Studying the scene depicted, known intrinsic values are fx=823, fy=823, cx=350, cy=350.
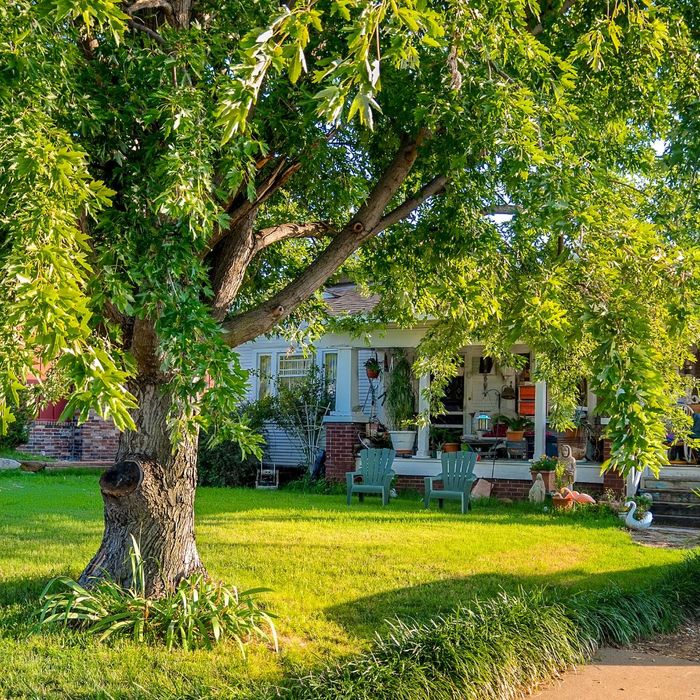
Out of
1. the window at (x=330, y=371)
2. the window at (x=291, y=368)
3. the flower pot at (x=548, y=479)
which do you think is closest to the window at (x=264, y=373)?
the window at (x=291, y=368)

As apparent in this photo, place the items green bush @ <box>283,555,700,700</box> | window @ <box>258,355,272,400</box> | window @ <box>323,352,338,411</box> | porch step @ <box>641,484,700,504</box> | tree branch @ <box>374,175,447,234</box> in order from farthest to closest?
window @ <box>258,355,272,400</box> < window @ <box>323,352,338,411</box> < porch step @ <box>641,484,700,504</box> < tree branch @ <box>374,175,447,234</box> < green bush @ <box>283,555,700,700</box>

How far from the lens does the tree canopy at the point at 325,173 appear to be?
3461 mm

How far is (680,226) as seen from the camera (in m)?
6.71

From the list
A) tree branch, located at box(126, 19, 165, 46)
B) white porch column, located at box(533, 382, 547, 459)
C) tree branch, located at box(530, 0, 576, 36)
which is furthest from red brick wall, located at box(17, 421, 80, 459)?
tree branch, located at box(530, 0, 576, 36)

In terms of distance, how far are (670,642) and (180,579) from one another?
3.58m

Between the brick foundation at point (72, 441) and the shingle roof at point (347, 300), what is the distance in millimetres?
6185

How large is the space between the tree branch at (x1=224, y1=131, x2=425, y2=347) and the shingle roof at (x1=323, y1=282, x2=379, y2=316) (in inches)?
379

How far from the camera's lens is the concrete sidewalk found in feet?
15.8

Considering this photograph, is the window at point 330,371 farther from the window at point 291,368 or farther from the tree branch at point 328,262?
the tree branch at point 328,262

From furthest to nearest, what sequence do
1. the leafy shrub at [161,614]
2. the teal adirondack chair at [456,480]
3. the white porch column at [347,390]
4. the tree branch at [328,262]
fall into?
the white porch column at [347,390]
the teal adirondack chair at [456,480]
the tree branch at [328,262]
the leafy shrub at [161,614]

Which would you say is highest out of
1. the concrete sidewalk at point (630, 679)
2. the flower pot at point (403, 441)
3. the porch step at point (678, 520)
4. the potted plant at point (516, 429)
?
the potted plant at point (516, 429)

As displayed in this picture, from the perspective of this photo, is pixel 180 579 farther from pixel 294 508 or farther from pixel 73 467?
pixel 73 467

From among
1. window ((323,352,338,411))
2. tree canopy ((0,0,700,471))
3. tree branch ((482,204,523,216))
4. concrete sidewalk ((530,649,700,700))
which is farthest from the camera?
window ((323,352,338,411))

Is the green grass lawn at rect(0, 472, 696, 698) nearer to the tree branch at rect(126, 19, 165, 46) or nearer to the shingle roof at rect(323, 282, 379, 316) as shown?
the tree branch at rect(126, 19, 165, 46)
